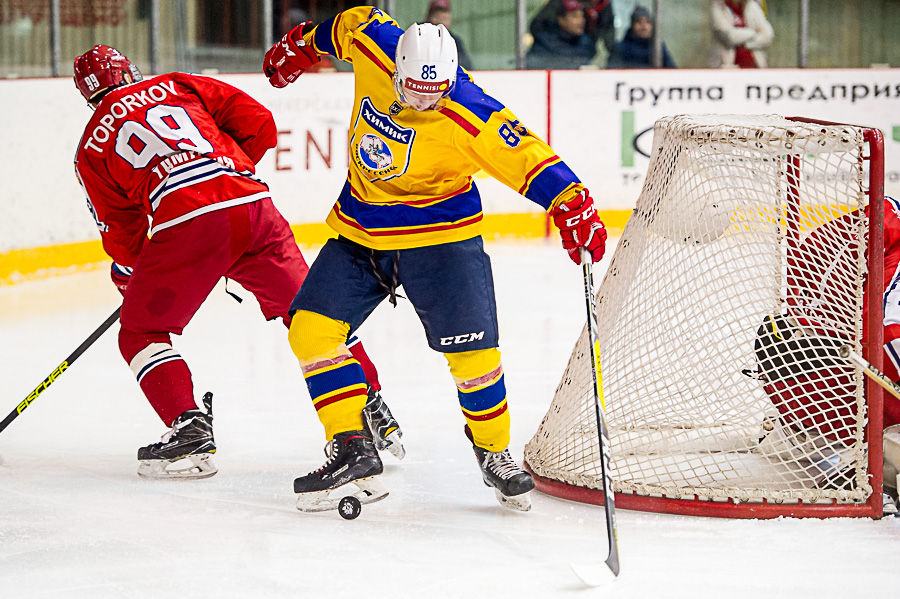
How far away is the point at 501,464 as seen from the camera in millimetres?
2529

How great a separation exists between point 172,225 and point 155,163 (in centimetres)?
16

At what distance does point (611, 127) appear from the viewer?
662cm

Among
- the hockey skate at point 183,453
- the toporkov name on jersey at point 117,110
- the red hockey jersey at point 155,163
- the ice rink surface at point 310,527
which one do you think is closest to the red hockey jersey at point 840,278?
the ice rink surface at point 310,527

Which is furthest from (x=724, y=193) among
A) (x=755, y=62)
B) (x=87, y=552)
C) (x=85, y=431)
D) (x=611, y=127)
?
(x=755, y=62)

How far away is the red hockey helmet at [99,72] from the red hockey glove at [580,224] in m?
1.21

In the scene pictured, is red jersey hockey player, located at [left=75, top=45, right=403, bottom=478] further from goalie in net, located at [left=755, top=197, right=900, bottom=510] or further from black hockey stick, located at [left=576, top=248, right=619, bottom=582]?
goalie in net, located at [left=755, top=197, right=900, bottom=510]

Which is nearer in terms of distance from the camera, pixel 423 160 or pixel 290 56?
pixel 423 160

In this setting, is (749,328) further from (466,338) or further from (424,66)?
(424,66)

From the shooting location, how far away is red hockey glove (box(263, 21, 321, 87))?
2.85m

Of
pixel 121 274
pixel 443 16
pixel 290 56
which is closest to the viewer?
pixel 290 56

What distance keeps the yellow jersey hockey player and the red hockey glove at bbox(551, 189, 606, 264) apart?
6cm

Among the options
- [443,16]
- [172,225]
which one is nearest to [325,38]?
[172,225]

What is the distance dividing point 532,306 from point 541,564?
266cm

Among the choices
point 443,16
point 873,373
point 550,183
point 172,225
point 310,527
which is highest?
point 443,16
